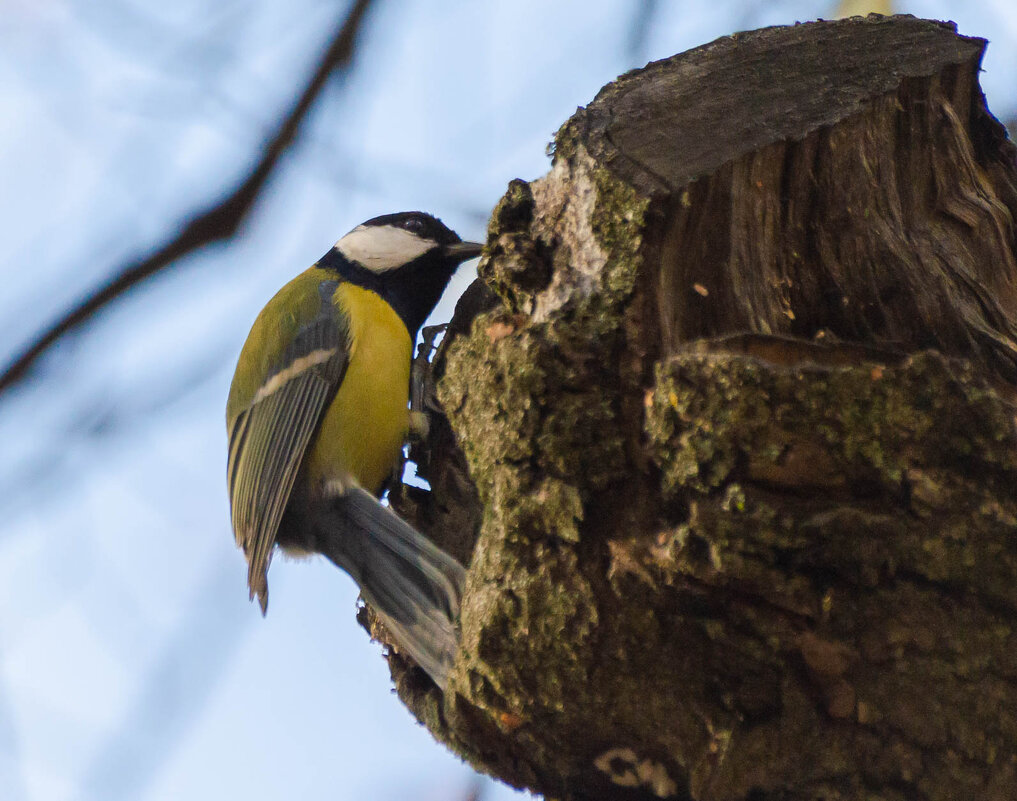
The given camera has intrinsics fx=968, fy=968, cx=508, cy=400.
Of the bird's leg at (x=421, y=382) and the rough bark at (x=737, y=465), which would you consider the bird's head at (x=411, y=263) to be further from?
the rough bark at (x=737, y=465)

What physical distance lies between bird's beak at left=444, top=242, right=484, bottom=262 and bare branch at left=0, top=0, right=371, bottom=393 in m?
1.04

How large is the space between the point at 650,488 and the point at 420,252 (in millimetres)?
2004

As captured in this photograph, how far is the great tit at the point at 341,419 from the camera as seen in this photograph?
2070 mm

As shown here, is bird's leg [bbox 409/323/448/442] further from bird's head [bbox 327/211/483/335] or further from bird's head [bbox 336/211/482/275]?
bird's head [bbox 336/211/482/275]

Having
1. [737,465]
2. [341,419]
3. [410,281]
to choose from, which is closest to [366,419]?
[341,419]

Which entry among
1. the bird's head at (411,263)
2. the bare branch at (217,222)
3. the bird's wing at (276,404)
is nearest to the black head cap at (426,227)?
the bird's head at (411,263)

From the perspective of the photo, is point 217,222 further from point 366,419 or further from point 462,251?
point 462,251

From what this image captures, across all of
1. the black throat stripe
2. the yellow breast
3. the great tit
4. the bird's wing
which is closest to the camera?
the great tit


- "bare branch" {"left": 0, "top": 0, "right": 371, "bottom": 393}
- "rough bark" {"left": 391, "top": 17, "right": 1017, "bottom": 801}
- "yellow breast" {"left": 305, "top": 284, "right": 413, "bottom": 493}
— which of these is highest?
"bare branch" {"left": 0, "top": 0, "right": 371, "bottom": 393}

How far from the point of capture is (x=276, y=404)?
268 cm

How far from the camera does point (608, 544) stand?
4.28 feet

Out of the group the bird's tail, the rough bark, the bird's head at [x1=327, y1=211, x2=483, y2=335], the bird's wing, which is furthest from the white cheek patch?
the rough bark

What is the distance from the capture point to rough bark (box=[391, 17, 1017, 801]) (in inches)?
46.9

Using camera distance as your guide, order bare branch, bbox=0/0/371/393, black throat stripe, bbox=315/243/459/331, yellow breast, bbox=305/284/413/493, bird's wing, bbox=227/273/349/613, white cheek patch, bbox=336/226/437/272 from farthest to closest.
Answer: white cheek patch, bbox=336/226/437/272
black throat stripe, bbox=315/243/459/331
yellow breast, bbox=305/284/413/493
bird's wing, bbox=227/273/349/613
bare branch, bbox=0/0/371/393
